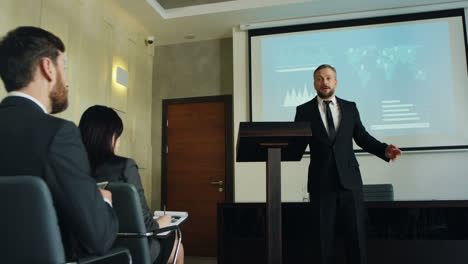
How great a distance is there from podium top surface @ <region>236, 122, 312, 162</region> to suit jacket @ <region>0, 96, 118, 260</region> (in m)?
0.87

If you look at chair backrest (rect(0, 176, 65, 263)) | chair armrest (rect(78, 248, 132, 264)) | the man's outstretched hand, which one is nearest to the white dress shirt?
the man's outstretched hand

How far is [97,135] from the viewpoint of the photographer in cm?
187

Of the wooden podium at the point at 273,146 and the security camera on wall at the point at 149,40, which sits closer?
the wooden podium at the point at 273,146

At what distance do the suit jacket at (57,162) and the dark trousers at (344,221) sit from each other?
146 centimetres

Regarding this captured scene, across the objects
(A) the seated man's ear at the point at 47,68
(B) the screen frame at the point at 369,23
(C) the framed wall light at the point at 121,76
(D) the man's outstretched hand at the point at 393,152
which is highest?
(B) the screen frame at the point at 369,23

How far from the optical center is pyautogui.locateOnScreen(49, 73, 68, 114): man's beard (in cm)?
120

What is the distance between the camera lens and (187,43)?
228 inches

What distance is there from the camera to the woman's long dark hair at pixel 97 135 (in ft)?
6.11

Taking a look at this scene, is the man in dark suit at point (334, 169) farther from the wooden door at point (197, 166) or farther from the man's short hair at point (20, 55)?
the wooden door at point (197, 166)

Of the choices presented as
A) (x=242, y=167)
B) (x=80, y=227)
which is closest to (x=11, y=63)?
(x=80, y=227)

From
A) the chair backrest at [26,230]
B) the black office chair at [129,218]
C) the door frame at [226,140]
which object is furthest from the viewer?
the door frame at [226,140]

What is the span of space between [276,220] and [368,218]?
1.46m

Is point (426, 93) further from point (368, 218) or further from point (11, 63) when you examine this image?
point (11, 63)

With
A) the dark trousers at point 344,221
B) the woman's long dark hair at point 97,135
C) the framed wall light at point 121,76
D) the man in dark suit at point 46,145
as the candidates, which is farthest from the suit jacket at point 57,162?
the framed wall light at point 121,76
